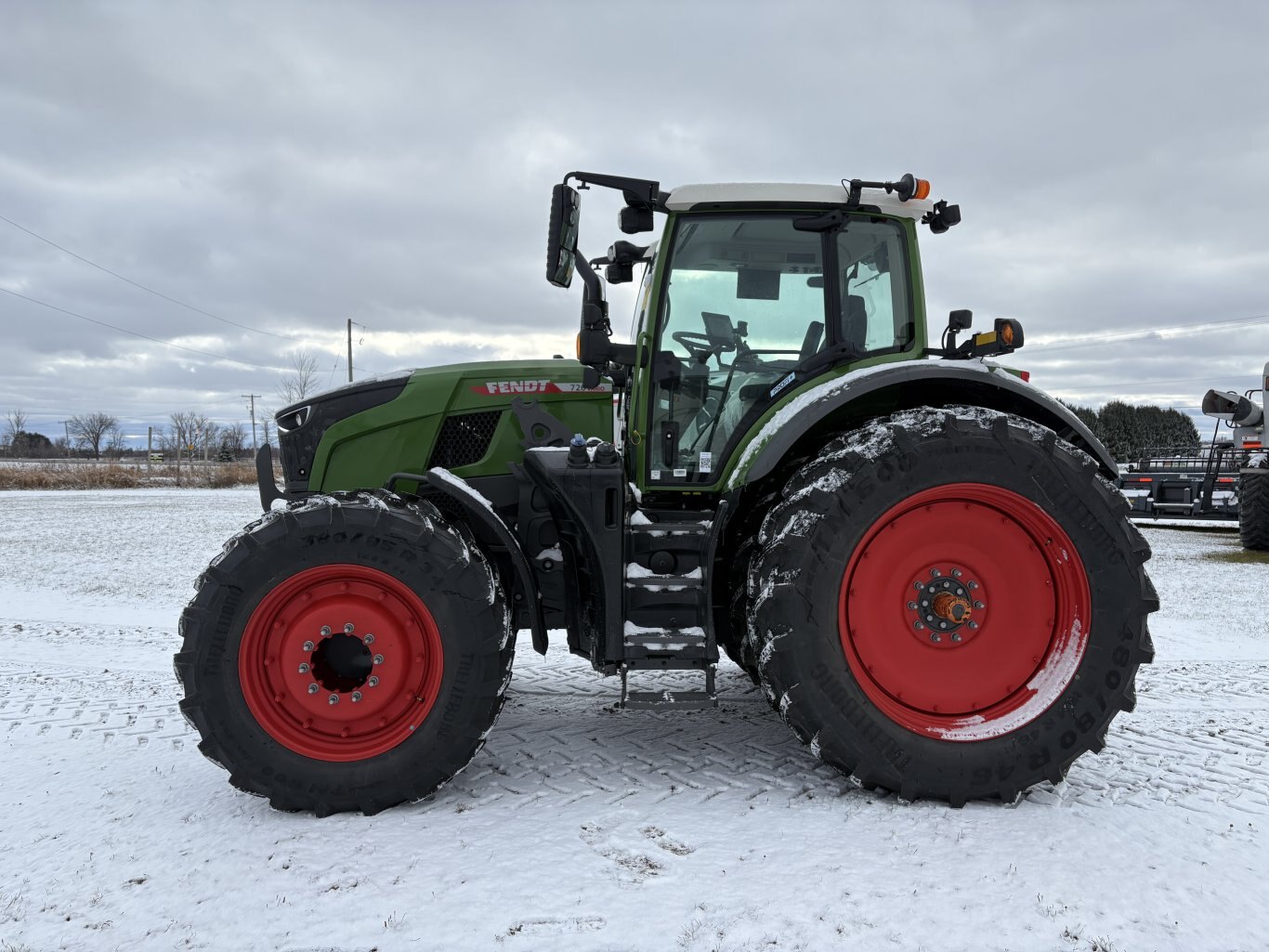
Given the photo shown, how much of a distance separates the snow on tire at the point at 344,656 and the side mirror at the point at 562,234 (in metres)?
1.07

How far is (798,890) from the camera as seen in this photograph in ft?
7.68

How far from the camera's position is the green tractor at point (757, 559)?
291cm

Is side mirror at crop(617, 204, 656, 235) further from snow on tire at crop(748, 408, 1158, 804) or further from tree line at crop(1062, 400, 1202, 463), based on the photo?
tree line at crop(1062, 400, 1202, 463)

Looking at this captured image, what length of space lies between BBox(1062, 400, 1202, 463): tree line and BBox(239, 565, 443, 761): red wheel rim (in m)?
35.1

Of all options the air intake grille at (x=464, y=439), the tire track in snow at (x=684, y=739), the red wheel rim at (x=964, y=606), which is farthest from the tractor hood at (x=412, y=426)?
the red wheel rim at (x=964, y=606)

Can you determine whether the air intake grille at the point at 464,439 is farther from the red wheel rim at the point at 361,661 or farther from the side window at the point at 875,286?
the side window at the point at 875,286

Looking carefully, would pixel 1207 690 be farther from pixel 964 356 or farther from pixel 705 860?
pixel 705 860

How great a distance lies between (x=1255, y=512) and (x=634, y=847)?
11.6 metres

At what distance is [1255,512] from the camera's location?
1079cm

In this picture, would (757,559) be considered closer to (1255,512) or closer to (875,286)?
(875,286)

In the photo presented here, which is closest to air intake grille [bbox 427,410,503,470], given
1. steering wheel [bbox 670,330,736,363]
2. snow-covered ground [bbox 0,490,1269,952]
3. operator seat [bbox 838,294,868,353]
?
steering wheel [bbox 670,330,736,363]

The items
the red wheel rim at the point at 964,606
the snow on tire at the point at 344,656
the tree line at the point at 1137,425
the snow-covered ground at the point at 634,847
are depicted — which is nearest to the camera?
the snow-covered ground at the point at 634,847

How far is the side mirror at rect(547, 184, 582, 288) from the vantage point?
10.0ft

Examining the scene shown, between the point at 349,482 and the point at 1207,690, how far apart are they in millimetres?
4542
